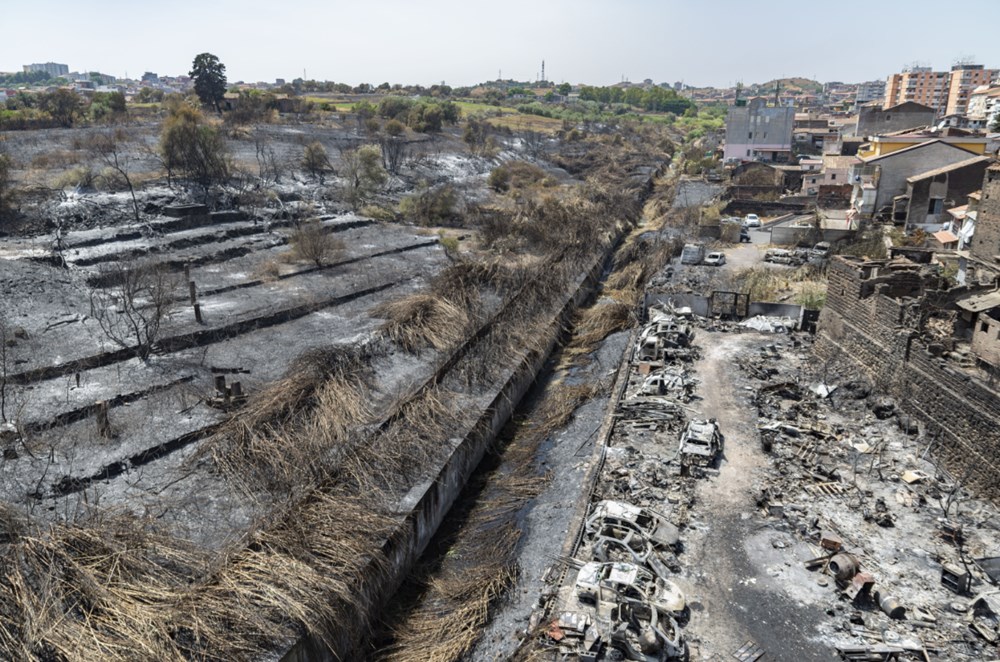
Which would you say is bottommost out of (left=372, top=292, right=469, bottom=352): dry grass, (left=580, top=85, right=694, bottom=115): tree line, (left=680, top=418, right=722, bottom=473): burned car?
(left=680, top=418, right=722, bottom=473): burned car

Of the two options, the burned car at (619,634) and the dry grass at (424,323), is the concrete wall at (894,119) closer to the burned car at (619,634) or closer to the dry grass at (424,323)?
the dry grass at (424,323)

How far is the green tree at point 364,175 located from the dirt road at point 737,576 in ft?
90.5

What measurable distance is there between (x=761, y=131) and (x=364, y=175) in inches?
1457

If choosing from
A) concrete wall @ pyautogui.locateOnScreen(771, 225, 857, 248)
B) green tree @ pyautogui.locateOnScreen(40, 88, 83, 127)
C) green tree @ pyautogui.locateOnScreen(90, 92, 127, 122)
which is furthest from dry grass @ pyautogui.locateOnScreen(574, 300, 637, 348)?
green tree @ pyautogui.locateOnScreen(90, 92, 127, 122)

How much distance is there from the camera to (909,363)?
14.8 m

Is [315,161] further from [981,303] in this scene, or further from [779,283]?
[981,303]

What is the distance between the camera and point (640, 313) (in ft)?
75.0

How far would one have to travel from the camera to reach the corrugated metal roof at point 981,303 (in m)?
13.9

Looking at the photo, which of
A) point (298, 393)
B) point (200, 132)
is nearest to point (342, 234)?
point (200, 132)

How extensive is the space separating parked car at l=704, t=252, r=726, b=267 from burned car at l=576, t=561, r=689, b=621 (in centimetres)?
1986

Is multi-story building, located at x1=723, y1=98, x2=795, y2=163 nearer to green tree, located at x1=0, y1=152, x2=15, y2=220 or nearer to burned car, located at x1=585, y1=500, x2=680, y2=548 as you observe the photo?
green tree, located at x1=0, y1=152, x2=15, y2=220

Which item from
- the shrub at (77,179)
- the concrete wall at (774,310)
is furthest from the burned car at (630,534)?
the shrub at (77,179)

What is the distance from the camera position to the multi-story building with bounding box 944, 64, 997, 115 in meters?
104

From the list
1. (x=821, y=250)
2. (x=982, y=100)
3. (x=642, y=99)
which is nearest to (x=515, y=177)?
(x=821, y=250)
